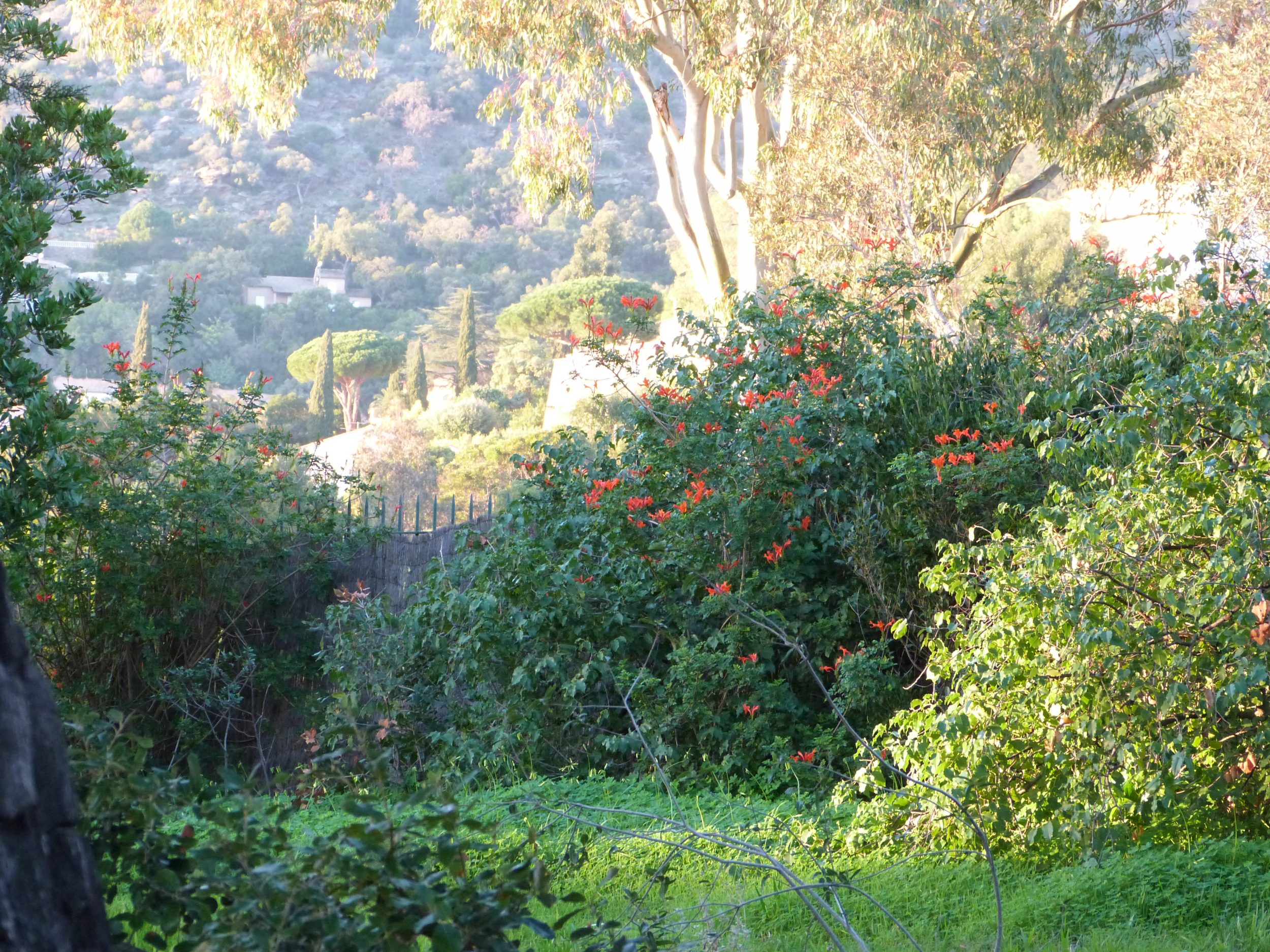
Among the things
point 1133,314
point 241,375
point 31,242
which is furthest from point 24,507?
point 241,375

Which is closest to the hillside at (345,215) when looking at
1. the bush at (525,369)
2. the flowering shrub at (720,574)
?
A: the bush at (525,369)

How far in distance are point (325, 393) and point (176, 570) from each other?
2754cm

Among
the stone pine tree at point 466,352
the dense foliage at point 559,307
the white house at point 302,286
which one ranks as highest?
the white house at point 302,286

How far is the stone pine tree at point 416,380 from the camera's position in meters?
34.8

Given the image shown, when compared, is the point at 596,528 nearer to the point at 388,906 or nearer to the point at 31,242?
the point at 31,242

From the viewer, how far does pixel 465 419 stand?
2969cm

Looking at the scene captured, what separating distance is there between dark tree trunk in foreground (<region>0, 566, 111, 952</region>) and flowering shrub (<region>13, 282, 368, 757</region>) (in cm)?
572

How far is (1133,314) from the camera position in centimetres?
640

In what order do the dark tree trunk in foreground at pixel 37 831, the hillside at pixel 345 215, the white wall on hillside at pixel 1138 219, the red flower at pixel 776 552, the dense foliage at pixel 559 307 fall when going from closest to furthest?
1. the dark tree trunk in foreground at pixel 37 831
2. the red flower at pixel 776 552
3. the white wall on hillside at pixel 1138 219
4. the dense foliage at pixel 559 307
5. the hillside at pixel 345 215

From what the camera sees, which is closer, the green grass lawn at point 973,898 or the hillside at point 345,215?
the green grass lawn at point 973,898

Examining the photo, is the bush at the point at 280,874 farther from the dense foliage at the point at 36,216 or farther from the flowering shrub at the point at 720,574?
the dense foliage at the point at 36,216

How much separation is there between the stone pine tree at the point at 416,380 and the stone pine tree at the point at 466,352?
952mm

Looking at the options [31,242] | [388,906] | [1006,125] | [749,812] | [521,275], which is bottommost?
[749,812]

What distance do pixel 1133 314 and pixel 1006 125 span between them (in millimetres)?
6975
